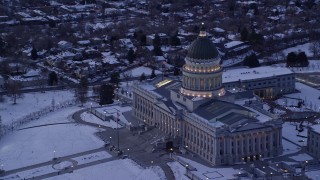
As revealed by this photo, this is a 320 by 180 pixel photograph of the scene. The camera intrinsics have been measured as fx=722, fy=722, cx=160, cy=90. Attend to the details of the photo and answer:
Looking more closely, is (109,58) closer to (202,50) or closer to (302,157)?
(202,50)

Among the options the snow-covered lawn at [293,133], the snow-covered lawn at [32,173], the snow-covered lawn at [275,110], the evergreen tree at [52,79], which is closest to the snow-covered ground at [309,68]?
the snow-covered lawn at [275,110]

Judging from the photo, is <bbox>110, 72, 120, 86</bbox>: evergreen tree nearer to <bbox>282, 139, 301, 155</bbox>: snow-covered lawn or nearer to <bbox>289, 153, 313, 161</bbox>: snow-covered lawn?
<bbox>282, 139, 301, 155</bbox>: snow-covered lawn

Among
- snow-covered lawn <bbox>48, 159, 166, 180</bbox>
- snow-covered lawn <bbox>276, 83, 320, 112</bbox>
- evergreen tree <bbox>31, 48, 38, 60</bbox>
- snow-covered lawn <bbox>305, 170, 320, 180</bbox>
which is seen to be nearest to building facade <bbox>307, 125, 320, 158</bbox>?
snow-covered lawn <bbox>305, 170, 320, 180</bbox>

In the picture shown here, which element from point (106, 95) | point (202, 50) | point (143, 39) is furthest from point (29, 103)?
point (143, 39)

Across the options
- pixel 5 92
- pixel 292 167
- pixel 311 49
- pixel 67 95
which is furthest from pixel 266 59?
pixel 292 167

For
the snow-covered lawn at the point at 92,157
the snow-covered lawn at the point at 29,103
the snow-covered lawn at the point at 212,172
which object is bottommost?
the snow-covered lawn at the point at 29,103

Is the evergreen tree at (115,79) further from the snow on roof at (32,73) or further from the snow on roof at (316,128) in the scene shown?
the snow on roof at (316,128)
